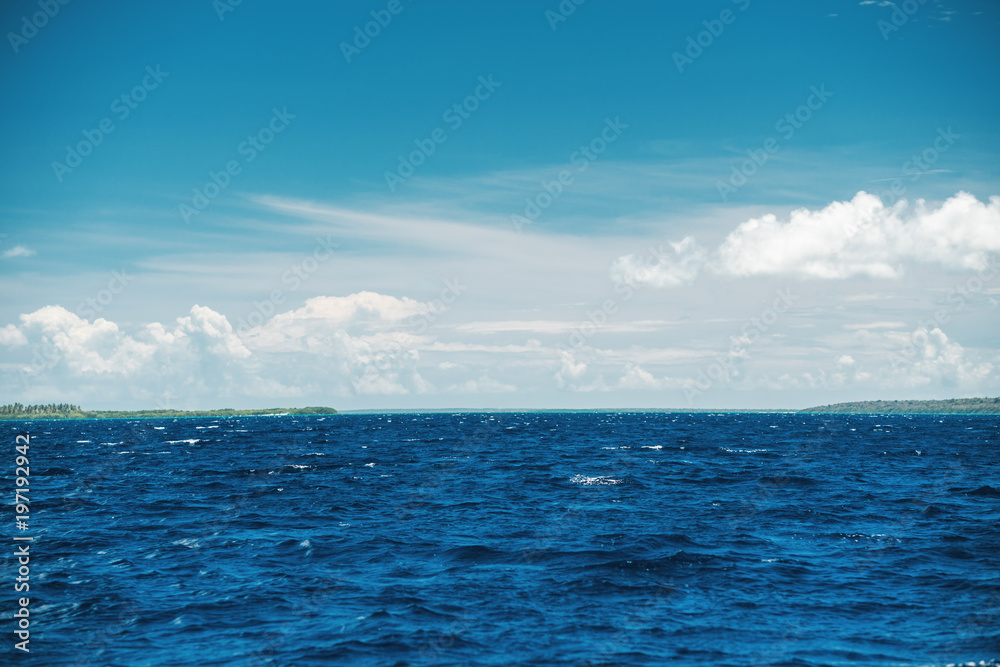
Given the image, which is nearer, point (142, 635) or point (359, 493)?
point (142, 635)

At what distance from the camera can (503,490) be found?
45312mm

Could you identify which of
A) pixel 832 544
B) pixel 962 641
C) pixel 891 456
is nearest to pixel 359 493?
pixel 832 544

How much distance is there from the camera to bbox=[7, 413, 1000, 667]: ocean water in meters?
17.5

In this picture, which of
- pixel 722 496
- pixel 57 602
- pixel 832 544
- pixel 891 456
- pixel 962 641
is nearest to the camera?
pixel 962 641

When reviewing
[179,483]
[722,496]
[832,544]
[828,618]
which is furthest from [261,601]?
[179,483]

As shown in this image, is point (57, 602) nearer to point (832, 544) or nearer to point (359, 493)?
point (359, 493)

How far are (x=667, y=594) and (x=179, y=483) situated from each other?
41630 millimetres

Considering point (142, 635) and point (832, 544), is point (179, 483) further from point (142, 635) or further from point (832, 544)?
point (832, 544)

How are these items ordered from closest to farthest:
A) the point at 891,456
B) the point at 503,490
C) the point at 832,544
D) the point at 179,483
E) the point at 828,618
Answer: the point at 828,618, the point at 832,544, the point at 503,490, the point at 179,483, the point at 891,456

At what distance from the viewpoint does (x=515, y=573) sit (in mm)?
24109

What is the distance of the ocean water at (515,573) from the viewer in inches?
688

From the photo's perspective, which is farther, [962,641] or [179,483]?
[179,483]

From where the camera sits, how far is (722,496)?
42188 millimetres

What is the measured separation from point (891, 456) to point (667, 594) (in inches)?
2526
